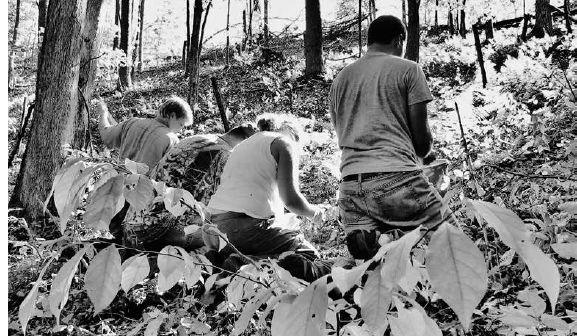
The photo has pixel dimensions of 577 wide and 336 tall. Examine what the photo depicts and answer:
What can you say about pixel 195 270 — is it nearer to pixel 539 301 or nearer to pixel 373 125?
pixel 539 301

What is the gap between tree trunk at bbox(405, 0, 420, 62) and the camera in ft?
37.7

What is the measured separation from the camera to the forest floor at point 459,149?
2.15m

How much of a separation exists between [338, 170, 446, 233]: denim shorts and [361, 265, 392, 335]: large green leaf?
1.62m

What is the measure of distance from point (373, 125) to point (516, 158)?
3.28 m

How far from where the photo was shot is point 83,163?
0.75 metres

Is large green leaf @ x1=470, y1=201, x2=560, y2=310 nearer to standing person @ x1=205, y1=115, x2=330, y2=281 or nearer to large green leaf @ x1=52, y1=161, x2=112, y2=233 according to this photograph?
large green leaf @ x1=52, y1=161, x2=112, y2=233

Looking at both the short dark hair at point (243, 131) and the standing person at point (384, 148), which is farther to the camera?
the short dark hair at point (243, 131)

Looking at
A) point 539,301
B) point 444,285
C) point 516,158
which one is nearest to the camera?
point 444,285

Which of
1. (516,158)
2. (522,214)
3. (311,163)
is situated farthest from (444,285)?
(311,163)

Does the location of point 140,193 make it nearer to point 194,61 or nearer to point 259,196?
point 259,196

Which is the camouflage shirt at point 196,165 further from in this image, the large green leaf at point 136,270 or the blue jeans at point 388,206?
the large green leaf at point 136,270

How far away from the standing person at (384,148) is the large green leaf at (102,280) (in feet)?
5.13

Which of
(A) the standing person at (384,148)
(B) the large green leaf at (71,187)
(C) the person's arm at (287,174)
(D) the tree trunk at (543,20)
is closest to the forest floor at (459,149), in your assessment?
(A) the standing person at (384,148)

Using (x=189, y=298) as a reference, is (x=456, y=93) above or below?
above
